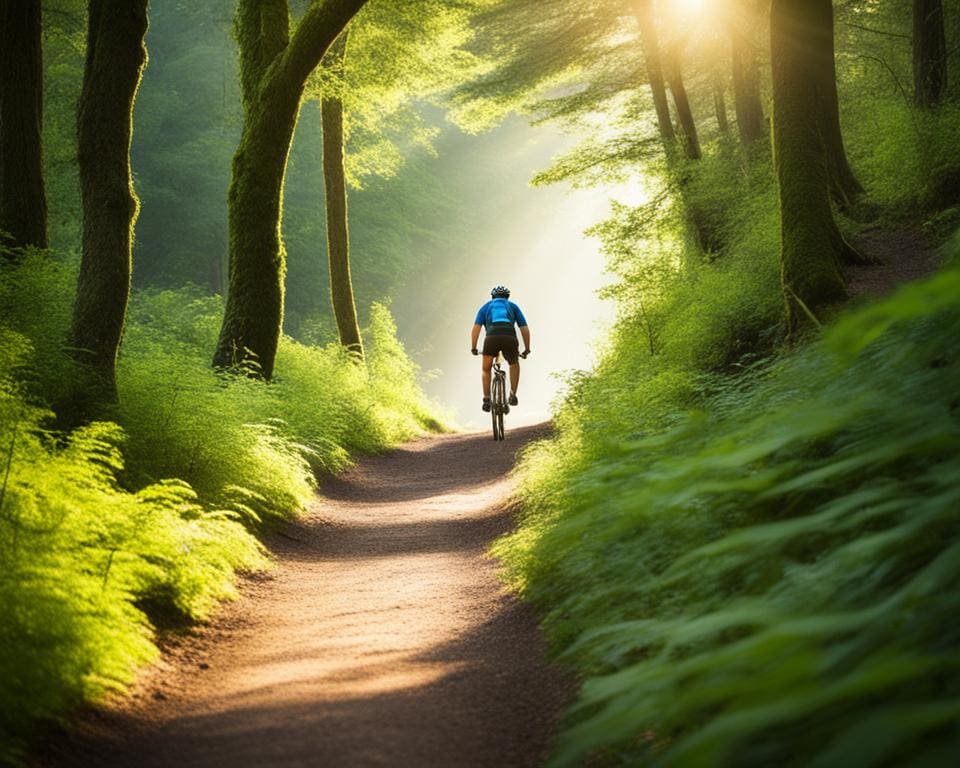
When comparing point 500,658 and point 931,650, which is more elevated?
point 931,650

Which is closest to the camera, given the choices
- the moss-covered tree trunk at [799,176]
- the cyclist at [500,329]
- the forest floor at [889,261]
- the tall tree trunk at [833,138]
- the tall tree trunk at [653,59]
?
the moss-covered tree trunk at [799,176]

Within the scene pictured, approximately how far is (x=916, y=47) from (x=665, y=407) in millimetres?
10093

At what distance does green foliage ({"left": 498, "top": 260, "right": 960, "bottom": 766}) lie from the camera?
6.46 feet

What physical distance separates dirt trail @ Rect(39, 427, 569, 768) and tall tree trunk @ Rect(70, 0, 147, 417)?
9.81 feet

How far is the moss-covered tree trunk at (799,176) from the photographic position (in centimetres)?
935

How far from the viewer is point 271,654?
17.7 feet

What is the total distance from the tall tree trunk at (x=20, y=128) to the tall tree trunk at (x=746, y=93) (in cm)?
1311

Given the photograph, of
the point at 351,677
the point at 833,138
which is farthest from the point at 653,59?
the point at 351,677

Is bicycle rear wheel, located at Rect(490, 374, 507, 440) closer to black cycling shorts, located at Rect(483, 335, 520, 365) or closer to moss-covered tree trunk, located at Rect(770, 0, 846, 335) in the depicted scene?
black cycling shorts, located at Rect(483, 335, 520, 365)

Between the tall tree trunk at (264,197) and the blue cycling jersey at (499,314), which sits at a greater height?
the tall tree trunk at (264,197)

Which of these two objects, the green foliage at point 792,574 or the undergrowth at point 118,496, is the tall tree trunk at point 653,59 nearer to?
the undergrowth at point 118,496

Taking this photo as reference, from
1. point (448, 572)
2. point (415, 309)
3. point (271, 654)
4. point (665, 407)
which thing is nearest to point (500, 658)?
point (271, 654)

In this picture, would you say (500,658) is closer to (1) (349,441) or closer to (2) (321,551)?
(2) (321,551)

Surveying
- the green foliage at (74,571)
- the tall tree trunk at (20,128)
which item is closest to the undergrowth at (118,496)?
the green foliage at (74,571)
